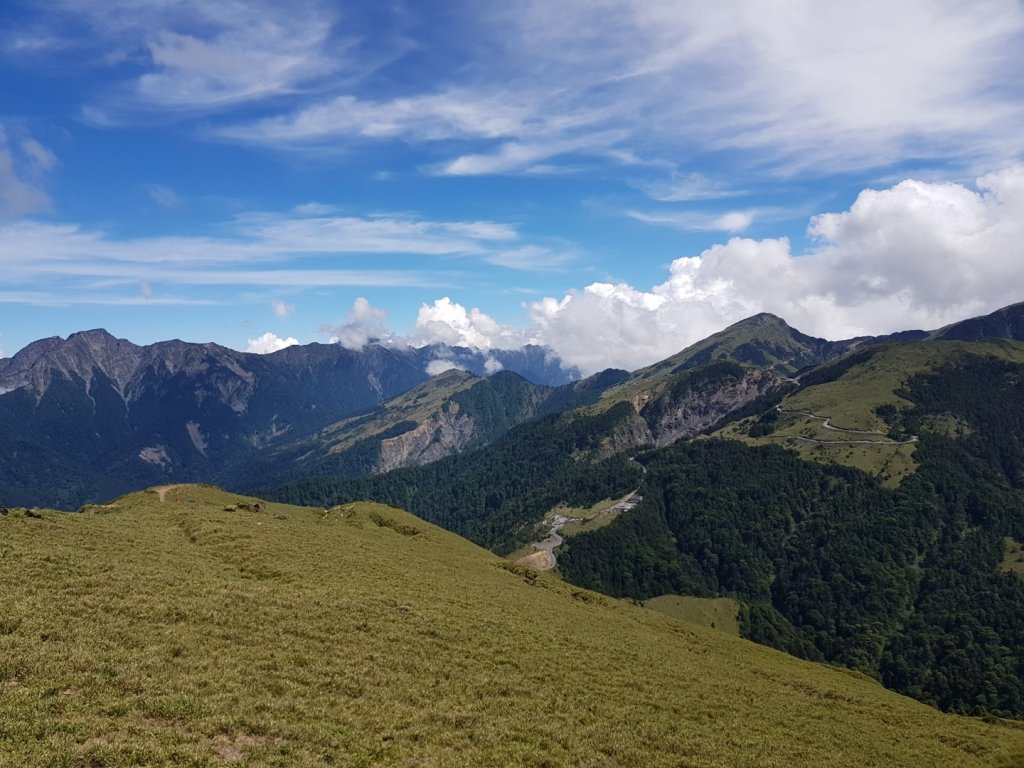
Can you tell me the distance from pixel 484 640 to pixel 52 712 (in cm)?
3397

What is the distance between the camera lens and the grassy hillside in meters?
28.0

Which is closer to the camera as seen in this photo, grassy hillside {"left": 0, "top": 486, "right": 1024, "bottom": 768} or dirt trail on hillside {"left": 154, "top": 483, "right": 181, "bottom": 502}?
grassy hillside {"left": 0, "top": 486, "right": 1024, "bottom": 768}

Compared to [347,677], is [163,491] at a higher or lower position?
higher

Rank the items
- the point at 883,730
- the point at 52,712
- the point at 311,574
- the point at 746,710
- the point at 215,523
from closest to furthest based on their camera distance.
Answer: the point at 52,712 → the point at 746,710 → the point at 883,730 → the point at 311,574 → the point at 215,523

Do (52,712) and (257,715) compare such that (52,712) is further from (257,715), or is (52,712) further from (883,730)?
(883,730)

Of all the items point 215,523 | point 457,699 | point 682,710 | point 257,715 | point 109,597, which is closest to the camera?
point 257,715

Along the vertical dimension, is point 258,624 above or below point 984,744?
above

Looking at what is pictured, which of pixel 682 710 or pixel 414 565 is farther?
pixel 414 565

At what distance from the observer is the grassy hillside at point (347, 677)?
28.0 meters

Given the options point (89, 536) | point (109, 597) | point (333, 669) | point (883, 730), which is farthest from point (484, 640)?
point (89, 536)

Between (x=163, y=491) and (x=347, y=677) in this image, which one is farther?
(x=163, y=491)

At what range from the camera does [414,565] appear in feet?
275

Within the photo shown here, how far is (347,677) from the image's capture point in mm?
37688

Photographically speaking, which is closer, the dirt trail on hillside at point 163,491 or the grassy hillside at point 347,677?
the grassy hillside at point 347,677
